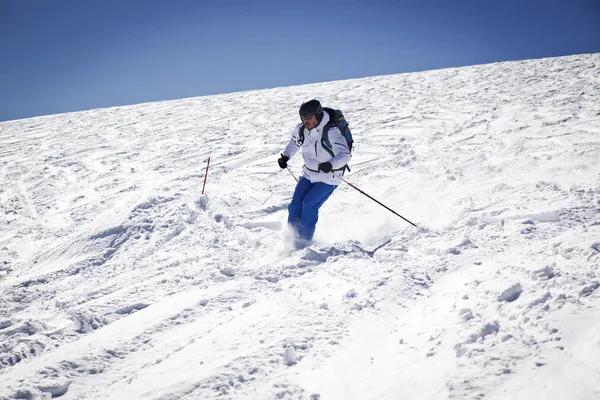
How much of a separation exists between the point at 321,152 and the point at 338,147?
0.24 m

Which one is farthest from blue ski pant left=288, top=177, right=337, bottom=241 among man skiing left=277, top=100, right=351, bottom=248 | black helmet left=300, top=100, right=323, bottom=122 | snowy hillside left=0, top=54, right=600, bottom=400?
black helmet left=300, top=100, right=323, bottom=122

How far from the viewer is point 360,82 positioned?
18.6 meters

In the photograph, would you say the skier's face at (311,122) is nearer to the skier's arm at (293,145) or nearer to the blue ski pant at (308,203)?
the skier's arm at (293,145)

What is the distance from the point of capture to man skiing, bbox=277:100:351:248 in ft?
13.6

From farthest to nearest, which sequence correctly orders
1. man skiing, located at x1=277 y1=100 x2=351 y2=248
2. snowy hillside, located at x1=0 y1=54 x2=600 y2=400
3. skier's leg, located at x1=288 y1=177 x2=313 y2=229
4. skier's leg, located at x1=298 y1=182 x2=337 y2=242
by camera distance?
1. skier's leg, located at x1=288 y1=177 x2=313 y2=229
2. skier's leg, located at x1=298 y1=182 x2=337 y2=242
3. man skiing, located at x1=277 y1=100 x2=351 y2=248
4. snowy hillside, located at x1=0 y1=54 x2=600 y2=400

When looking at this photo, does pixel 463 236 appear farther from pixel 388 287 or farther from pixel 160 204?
pixel 160 204

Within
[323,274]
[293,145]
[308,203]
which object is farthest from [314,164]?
[323,274]

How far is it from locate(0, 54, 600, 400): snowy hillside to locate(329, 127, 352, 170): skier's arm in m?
0.99

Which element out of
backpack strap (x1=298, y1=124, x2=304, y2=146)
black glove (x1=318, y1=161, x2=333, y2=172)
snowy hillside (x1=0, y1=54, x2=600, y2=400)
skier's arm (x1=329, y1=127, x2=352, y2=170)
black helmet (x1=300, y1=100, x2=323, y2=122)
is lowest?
snowy hillside (x1=0, y1=54, x2=600, y2=400)

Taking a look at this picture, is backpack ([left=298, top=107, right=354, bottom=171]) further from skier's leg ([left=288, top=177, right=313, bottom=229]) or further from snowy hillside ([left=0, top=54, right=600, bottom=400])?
snowy hillside ([left=0, top=54, right=600, bottom=400])

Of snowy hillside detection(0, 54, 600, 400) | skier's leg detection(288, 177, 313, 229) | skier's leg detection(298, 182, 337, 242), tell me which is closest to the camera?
snowy hillside detection(0, 54, 600, 400)

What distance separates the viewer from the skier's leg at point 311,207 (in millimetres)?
4457

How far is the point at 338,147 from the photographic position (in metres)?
4.22

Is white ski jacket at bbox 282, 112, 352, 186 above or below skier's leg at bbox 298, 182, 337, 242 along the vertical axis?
above
